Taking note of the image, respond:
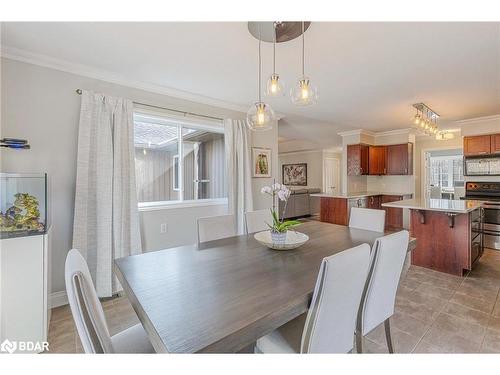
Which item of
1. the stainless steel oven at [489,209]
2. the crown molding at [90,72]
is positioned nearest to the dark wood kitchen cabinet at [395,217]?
the stainless steel oven at [489,209]

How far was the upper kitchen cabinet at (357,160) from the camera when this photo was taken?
5.73 m

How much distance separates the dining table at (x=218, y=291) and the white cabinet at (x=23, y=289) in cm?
75

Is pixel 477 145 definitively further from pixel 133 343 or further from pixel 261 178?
pixel 133 343

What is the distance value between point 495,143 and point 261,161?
4.16 m

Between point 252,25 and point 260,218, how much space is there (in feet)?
5.65

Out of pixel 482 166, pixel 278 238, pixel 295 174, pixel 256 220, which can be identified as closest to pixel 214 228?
pixel 256 220

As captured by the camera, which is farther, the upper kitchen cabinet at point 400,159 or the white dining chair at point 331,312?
the upper kitchen cabinet at point 400,159

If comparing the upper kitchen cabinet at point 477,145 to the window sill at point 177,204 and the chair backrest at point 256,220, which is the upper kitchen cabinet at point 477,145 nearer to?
the chair backrest at point 256,220

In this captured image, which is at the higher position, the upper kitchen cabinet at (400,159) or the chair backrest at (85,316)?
the upper kitchen cabinet at (400,159)

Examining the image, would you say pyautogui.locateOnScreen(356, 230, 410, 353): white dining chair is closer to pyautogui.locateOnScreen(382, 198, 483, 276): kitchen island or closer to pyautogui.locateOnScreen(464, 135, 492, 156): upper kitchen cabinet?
pyautogui.locateOnScreen(382, 198, 483, 276): kitchen island

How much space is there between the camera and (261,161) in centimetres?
415

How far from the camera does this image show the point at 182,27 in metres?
1.87

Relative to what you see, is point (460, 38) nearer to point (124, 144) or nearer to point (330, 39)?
point (330, 39)

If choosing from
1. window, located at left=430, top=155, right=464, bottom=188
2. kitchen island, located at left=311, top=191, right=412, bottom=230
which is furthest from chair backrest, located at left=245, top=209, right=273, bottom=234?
window, located at left=430, top=155, right=464, bottom=188
